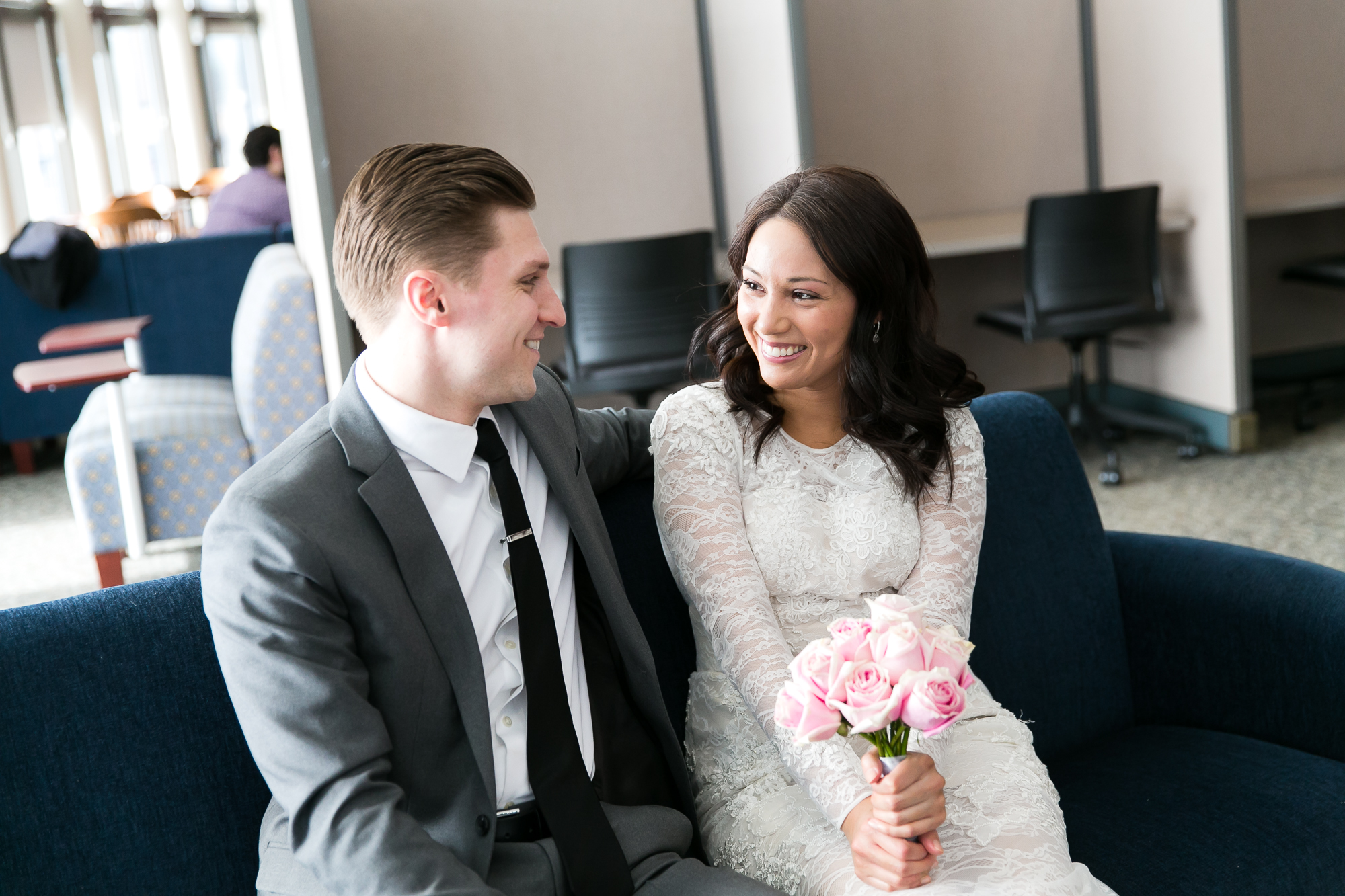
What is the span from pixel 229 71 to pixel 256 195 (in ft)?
24.0

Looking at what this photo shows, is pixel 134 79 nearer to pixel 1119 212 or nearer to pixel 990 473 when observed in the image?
pixel 1119 212

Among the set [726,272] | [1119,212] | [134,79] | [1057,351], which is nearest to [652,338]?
[726,272]

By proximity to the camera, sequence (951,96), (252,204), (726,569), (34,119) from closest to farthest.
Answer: (726,569)
(951,96)
(252,204)
(34,119)

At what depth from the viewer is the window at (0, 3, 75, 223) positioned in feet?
32.2

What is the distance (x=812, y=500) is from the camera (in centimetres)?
174

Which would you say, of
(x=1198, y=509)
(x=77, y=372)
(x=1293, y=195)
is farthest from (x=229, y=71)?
(x=1198, y=509)

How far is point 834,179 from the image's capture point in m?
1.69

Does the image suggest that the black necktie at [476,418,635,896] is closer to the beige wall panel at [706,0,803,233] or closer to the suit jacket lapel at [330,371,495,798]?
the suit jacket lapel at [330,371,495,798]

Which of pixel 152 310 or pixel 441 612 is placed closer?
pixel 441 612

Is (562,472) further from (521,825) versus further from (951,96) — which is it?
(951,96)

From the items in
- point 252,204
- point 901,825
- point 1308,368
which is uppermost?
point 252,204

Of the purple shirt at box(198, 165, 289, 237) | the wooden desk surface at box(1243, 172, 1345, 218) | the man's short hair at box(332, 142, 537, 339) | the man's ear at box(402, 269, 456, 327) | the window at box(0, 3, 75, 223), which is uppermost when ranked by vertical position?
the window at box(0, 3, 75, 223)

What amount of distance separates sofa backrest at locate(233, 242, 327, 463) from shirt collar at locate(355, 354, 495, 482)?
2565 millimetres

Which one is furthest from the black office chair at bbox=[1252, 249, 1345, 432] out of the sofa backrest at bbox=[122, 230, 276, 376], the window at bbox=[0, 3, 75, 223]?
the window at bbox=[0, 3, 75, 223]
